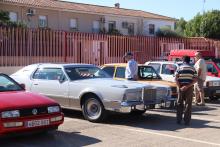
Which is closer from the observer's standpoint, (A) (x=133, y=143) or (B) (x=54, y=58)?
(A) (x=133, y=143)

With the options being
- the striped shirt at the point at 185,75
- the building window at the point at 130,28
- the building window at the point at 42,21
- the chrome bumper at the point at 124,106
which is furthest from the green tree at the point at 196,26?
the chrome bumper at the point at 124,106

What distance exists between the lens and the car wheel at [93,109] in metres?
10.5

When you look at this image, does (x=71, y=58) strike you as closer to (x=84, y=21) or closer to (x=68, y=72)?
(x=68, y=72)

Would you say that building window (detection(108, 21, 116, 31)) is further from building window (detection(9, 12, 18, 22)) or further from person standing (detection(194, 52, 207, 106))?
person standing (detection(194, 52, 207, 106))

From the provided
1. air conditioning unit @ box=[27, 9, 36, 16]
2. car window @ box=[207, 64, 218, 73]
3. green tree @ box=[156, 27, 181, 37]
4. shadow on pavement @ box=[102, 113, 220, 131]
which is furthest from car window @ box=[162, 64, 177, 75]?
green tree @ box=[156, 27, 181, 37]

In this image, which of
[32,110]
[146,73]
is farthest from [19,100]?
[146,73]

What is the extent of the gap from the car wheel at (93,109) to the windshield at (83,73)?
0.77 m

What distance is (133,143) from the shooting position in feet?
27.4

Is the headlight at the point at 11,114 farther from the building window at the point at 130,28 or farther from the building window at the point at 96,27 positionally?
the building window at the point at 130,28

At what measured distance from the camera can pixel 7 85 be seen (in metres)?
9.34

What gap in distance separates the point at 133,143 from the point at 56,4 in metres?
33.3

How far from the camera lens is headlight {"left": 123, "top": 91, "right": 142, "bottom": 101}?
400 inches

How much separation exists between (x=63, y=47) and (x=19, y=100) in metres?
13.7

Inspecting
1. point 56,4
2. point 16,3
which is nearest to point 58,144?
point 16,3
